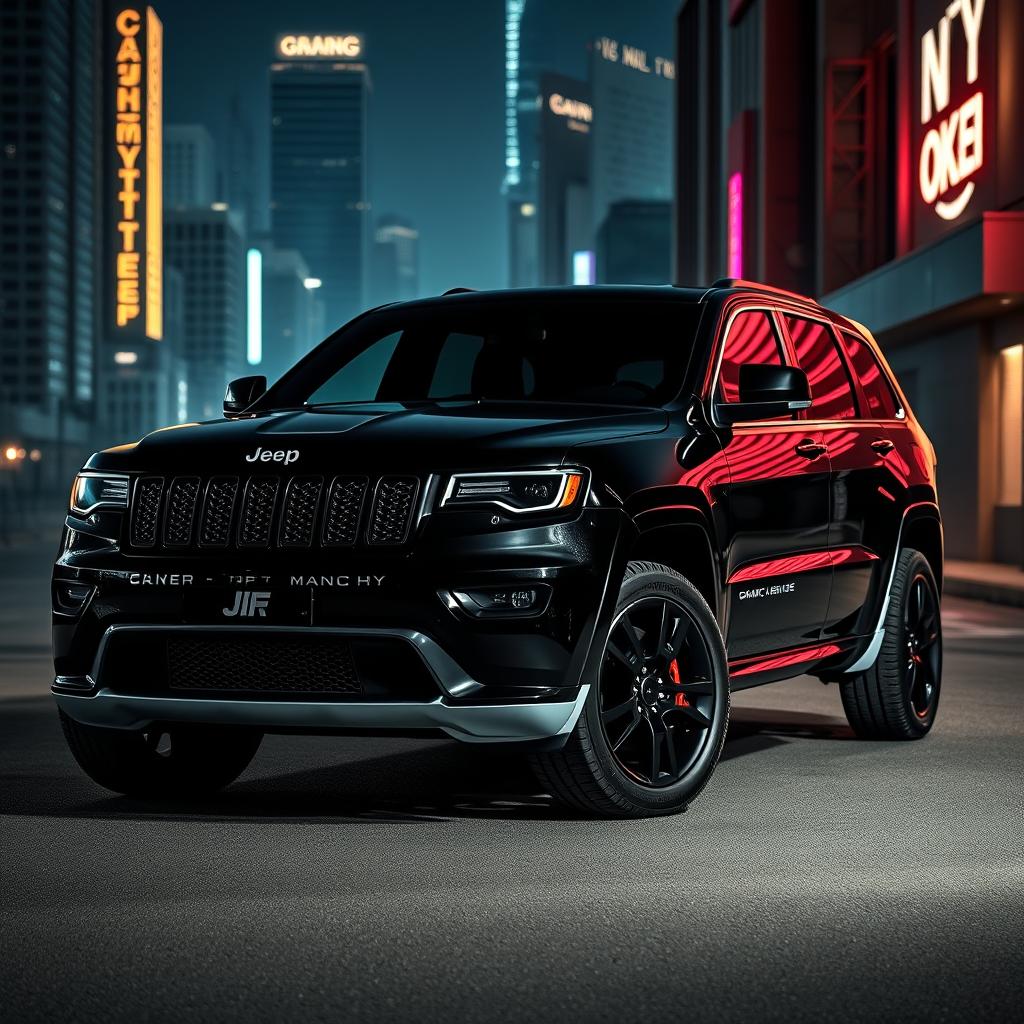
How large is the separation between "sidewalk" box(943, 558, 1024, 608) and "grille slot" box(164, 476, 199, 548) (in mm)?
15792

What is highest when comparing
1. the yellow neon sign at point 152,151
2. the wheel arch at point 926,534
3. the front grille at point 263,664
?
the yellow neon sign at point 152,151

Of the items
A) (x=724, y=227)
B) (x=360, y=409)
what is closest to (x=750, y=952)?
(x=360, y=409)

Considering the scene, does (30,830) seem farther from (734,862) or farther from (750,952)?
(750,952)

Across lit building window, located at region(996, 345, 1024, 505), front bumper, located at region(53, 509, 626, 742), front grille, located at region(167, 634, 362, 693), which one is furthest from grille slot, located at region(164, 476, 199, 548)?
lit building window, located at region(996, 345, 1024, 505)

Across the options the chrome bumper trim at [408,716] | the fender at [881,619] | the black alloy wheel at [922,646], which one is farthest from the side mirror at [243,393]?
the black alloy wheel at [922,646]

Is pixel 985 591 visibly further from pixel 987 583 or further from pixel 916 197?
pixel 916 197

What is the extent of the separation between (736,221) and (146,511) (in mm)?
45760

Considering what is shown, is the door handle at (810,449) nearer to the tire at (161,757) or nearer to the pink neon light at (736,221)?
the tire at (161,757)

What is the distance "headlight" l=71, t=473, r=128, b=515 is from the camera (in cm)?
661

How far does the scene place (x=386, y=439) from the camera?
6.34 metres

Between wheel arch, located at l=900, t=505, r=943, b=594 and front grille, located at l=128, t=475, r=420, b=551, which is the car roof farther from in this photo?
front grille, located at l=128, t=475, r=420, b=551

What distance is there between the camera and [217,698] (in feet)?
20.6

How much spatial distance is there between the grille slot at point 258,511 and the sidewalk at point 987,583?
15.8 metres

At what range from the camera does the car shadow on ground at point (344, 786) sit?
22.6ft
